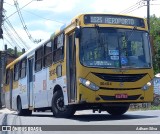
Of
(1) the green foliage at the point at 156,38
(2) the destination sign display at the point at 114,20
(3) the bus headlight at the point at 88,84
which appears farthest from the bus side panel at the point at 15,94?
(1) the green foliage at the point at 156,38

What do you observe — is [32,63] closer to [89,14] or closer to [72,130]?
[89,14]

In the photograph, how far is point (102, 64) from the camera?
12.5 metres

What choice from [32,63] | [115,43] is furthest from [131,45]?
[32,63]

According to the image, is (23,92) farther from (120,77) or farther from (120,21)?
(120,77)

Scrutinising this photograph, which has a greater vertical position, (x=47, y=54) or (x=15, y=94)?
(x=47, y=54)

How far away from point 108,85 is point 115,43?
1.37 m

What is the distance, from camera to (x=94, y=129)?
10.1 meters

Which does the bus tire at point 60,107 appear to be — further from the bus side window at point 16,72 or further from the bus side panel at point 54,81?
the bus side window at point 16,72

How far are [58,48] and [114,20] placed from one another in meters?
2.38

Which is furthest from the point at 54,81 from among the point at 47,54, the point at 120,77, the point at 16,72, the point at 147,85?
the point at 16,72

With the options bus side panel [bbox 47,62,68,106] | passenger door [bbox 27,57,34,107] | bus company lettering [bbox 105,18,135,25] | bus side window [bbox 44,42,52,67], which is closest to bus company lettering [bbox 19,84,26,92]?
passenger door [bbox 27,57,34,107]

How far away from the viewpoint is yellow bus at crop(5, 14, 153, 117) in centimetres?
1242

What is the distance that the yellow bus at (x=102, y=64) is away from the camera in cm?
1242

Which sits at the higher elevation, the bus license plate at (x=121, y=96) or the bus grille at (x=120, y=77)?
the bus grille at (x=120, y=77)
